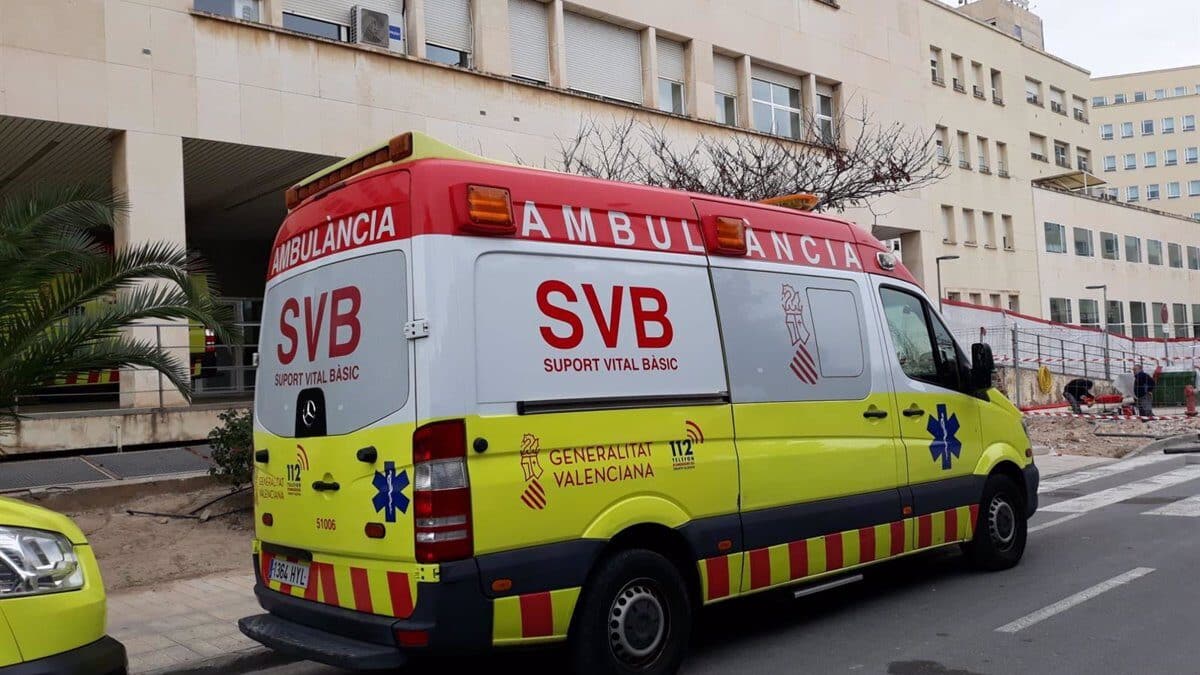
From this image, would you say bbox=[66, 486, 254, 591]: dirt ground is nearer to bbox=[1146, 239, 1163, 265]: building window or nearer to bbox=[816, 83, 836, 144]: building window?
bbox=[816, 83, 836, 144]: building window

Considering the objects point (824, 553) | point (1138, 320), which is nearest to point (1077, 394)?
point (824, 553)

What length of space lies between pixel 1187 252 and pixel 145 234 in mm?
53388

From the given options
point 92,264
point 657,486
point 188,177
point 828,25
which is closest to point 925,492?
point 657,486

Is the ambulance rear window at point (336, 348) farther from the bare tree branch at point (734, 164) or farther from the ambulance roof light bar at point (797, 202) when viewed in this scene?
the bare tree branch at point (734, 164)

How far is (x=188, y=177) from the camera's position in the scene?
17219 mm

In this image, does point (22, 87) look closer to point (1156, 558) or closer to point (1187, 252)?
point (1156, 558)

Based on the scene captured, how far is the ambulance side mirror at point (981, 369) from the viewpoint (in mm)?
7188

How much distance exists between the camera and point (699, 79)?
21859 millimetres

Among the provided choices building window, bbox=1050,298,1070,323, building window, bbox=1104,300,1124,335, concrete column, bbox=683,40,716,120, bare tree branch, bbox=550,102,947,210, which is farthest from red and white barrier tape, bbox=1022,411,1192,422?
building window, bbox=1104,300,1124,335

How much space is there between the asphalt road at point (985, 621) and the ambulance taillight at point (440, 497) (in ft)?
2.26

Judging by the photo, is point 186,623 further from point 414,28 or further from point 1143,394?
point 1143,394

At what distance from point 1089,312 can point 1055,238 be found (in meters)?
4.21

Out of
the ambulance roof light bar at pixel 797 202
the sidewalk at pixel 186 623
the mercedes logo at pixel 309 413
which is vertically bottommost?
the sidewalk at pixel 186 623

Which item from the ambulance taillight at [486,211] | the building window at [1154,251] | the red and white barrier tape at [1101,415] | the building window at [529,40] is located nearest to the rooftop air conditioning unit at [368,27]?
the building window at [529,40]
